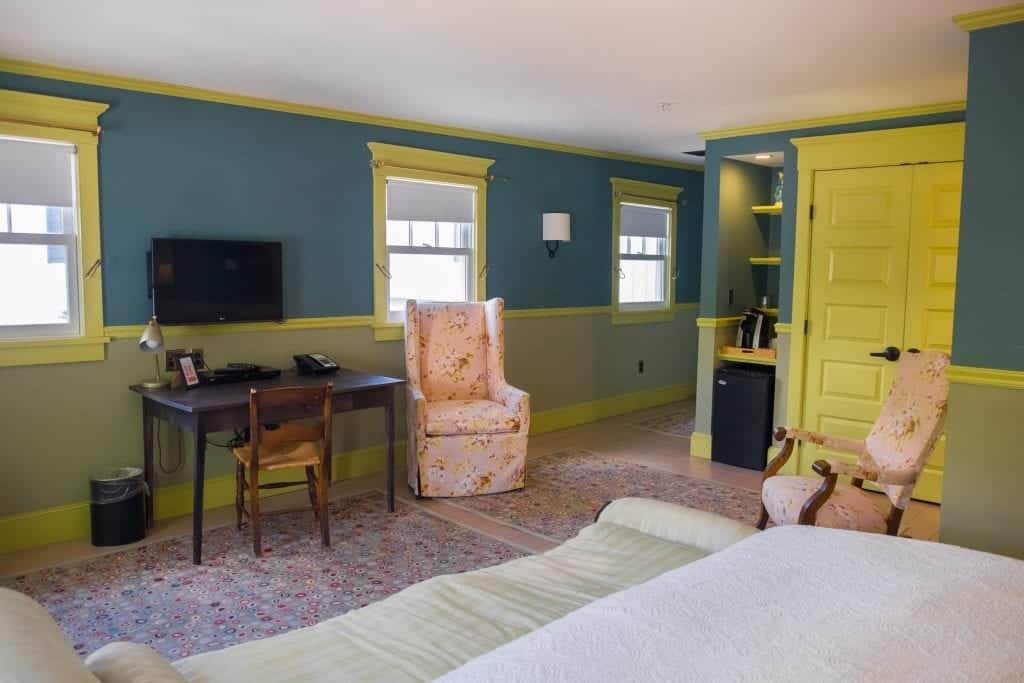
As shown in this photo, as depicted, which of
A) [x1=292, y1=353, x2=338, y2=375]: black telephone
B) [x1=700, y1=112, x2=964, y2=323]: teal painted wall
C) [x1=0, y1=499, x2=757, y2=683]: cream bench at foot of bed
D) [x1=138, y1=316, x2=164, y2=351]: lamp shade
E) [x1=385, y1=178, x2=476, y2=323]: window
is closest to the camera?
[x1=0, y1=499, x2=757, y2=683]: cream bench at foot of bed

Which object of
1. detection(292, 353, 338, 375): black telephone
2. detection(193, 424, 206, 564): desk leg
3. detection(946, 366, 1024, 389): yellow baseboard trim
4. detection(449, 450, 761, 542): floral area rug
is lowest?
detection(449, 450, 761, 542): floral area rug

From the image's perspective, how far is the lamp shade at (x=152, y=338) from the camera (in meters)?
3.94

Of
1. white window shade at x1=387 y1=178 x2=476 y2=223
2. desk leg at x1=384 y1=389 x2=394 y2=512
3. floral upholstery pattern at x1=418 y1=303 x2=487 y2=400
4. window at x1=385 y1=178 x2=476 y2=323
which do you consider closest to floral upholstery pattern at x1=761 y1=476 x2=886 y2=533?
desk leg at x1=384 y1=389 x2=394 y2=512

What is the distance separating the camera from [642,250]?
24.2 ft

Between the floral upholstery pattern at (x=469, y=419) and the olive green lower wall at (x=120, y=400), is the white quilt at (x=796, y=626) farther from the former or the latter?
the olive green lower wall at (x=120, y=400)

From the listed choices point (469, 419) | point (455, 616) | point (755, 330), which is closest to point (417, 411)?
point (469, 419)

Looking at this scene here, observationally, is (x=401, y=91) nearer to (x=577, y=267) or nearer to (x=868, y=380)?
(x=577, y=267)

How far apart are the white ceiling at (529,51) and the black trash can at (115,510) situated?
2.03 metres

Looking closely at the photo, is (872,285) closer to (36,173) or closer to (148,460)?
(148,460)

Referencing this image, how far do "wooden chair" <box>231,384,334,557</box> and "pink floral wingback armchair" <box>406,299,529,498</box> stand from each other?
80 centimetres

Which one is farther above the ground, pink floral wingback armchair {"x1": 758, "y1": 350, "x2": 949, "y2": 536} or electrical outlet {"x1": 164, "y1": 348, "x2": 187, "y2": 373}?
electrical outlet {"x1": 164, "y1": 348, "x2": 187, "y2": 373}

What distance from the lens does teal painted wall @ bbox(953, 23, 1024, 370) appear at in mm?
2998

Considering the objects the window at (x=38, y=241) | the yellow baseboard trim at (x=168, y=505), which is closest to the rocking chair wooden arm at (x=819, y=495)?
the yellow baseboard trim at (x=168, y=505)

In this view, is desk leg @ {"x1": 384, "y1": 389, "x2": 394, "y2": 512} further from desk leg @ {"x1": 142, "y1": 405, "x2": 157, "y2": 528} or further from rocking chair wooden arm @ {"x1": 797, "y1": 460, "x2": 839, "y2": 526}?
rocking chair wooden arm @ {"x1": 797, "y1": 460, "x2": 839, "y2": 526}
